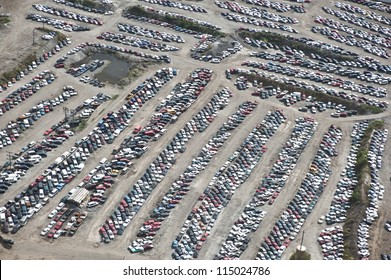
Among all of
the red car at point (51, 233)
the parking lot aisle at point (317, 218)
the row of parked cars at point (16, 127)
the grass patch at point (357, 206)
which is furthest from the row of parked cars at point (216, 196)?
the row of parked cars at point (16, 127)

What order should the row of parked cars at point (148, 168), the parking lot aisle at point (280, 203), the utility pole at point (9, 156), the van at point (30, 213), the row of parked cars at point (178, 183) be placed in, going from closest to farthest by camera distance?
the row of parked cars at point (178, 183), the parking lot aisle at point (280, 203), the van at point (30, 213), the row of parked cars at point (148, 168), the utility pole at point (9, 156)

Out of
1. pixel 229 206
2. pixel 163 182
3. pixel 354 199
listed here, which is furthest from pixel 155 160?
pixel 354 199

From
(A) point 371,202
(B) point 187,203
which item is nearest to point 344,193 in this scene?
(A) point 371,202

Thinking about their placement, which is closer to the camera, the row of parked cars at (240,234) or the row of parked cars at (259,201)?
the row of parked cars at (240,234)

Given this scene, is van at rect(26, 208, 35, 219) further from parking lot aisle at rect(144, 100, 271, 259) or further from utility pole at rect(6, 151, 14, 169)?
parking lot aisle at rect(144, 100, 271, 259)

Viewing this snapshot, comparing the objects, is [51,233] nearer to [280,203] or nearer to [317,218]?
[280,203]

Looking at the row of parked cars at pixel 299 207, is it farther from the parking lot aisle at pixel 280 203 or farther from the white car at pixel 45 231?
the white car at pixel 45 231

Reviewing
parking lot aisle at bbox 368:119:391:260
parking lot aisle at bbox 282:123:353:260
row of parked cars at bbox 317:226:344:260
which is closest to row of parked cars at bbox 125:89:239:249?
parking lot aisle at bbox 282:123:353:260

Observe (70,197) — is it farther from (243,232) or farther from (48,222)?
(243,232)
